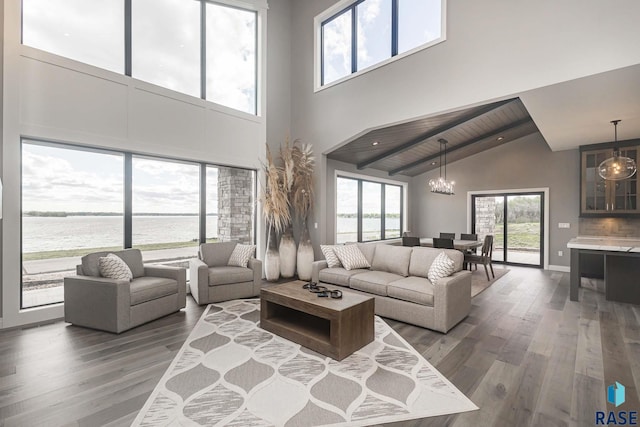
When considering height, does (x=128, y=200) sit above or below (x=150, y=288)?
above

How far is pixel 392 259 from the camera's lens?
430cm

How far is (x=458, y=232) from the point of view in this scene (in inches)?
332

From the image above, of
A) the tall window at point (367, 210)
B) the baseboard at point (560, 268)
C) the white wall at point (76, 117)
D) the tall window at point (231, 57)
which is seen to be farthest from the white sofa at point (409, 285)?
the baseboard at point (560, 268)

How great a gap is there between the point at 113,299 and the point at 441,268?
375 cm

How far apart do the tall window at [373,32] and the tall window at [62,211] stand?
170 inches

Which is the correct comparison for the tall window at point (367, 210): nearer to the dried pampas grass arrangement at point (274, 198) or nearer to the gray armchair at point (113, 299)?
the dried pampas grass arrangement at point (274, 198)

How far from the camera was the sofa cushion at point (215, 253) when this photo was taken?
463 cm

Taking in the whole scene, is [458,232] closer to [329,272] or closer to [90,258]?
[329,272]

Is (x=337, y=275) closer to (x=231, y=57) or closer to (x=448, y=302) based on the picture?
(x=448, y=302)

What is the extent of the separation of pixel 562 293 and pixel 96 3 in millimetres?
8401

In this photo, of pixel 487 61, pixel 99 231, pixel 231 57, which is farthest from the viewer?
pixel 231 57

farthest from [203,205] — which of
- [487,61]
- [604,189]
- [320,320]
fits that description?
[604,189]

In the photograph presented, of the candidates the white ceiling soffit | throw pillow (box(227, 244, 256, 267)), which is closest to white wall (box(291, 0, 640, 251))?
the white ceiling soffit

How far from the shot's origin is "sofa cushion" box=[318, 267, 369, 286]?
414cm
